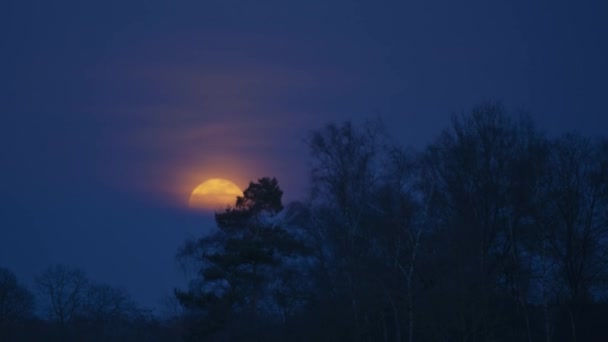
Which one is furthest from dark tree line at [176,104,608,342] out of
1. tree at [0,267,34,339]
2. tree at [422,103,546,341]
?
tree at [0,267,34,339]

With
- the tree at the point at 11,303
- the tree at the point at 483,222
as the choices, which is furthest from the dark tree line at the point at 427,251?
the tree at the point at 11,303

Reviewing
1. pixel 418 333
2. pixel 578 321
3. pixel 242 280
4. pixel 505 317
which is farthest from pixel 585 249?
pixel 242 280

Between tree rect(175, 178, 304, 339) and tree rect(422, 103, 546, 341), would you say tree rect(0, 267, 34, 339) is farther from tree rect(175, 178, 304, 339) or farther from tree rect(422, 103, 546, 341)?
tree rect(422, 103, 546, 341)

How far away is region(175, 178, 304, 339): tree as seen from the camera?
1718 inches

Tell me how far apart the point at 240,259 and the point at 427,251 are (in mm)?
11873

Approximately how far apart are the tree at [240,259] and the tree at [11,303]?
102ft

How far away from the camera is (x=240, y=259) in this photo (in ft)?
143

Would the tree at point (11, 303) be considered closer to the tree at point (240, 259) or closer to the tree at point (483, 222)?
the tree at point (240, 259)

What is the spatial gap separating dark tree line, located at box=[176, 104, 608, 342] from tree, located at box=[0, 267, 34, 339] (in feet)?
105

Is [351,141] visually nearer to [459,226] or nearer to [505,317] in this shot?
[459,226]

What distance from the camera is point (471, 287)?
109 ft

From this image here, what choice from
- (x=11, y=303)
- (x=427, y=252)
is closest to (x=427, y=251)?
(x=427, y=252)

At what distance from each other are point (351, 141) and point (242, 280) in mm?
10627

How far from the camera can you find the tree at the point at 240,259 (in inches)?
1718
